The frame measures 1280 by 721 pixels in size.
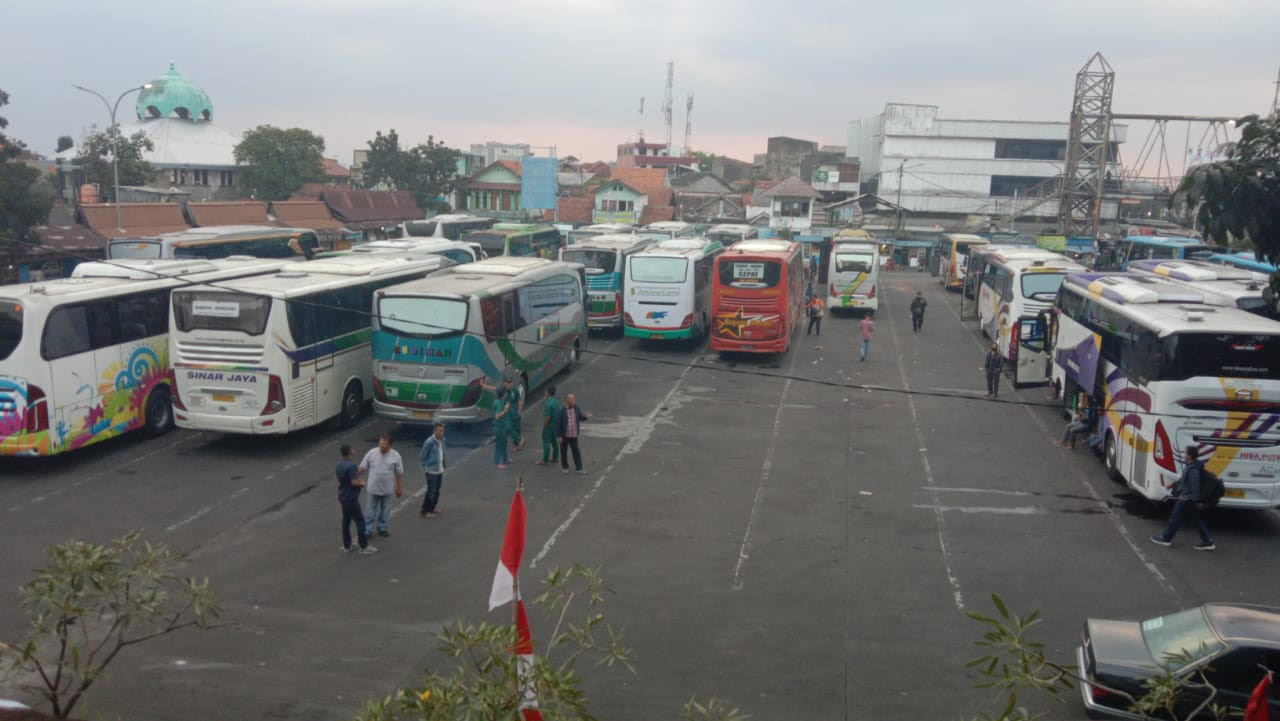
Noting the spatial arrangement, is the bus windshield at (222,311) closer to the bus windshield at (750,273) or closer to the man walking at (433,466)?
the man walking at (433,466)

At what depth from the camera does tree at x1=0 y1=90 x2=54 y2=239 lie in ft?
95.5

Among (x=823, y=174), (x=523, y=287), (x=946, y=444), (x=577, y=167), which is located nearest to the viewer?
(x=946, y=444)

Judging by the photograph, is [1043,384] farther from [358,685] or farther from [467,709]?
[467,709]

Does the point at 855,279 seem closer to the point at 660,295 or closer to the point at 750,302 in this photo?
the point at 750,302

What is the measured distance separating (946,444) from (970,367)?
945 cm

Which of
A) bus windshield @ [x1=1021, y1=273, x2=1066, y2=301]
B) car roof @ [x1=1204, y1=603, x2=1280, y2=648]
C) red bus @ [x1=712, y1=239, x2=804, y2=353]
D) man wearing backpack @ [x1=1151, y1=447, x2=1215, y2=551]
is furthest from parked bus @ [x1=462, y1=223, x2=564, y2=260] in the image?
car roof @ [x1=1204, y1=603, x2=1280, y2=648]

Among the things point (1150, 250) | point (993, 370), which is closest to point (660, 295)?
point (993, 370)

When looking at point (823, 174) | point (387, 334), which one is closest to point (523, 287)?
point (387, 334)

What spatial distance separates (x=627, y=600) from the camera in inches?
410

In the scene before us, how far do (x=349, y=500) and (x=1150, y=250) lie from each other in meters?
43.5

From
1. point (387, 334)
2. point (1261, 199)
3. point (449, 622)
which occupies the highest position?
point (1261, 199)

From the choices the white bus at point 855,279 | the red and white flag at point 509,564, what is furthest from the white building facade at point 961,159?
the red and white flag at point 509,564

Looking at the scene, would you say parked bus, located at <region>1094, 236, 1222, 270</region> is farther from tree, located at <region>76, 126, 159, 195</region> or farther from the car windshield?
tree, located at <region>76, 126, 159, 195</region>

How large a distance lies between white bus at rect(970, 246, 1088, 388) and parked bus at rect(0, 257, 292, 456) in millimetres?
18479
